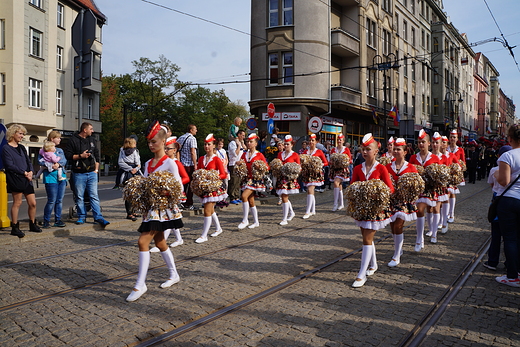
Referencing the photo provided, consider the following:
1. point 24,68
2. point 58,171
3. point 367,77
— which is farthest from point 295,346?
point 367,77

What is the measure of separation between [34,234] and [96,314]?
4.44 meters

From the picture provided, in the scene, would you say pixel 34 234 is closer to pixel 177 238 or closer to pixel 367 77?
pixel 177 238

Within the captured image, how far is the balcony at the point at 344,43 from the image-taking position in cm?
2850

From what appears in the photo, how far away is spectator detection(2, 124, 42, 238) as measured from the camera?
802cm

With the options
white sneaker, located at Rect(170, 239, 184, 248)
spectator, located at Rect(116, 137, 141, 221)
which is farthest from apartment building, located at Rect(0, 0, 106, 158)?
white sneaker, located at Rect(170, 239, 184, 248)

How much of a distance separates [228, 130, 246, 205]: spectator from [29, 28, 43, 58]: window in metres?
21.9

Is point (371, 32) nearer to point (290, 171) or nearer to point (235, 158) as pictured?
point (235, 158)

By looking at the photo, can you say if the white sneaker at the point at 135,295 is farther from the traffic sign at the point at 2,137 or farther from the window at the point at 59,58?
the window at the point at 59,58

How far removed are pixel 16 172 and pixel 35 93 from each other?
78.7 ft

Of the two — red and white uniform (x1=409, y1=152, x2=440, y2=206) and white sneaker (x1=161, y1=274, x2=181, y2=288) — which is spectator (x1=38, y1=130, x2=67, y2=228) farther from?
red and white uniform (x1=409, y1=152, x2=440, y2=206)

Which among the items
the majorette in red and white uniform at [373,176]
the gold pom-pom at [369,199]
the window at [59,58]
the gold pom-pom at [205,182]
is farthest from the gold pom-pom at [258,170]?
the window at [59,58]

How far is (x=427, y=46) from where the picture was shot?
163 ft

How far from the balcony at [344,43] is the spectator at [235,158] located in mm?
17968

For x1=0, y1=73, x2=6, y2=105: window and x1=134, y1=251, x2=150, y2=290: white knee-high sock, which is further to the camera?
x1=0, y1=73, x2=6, y2=105: window
